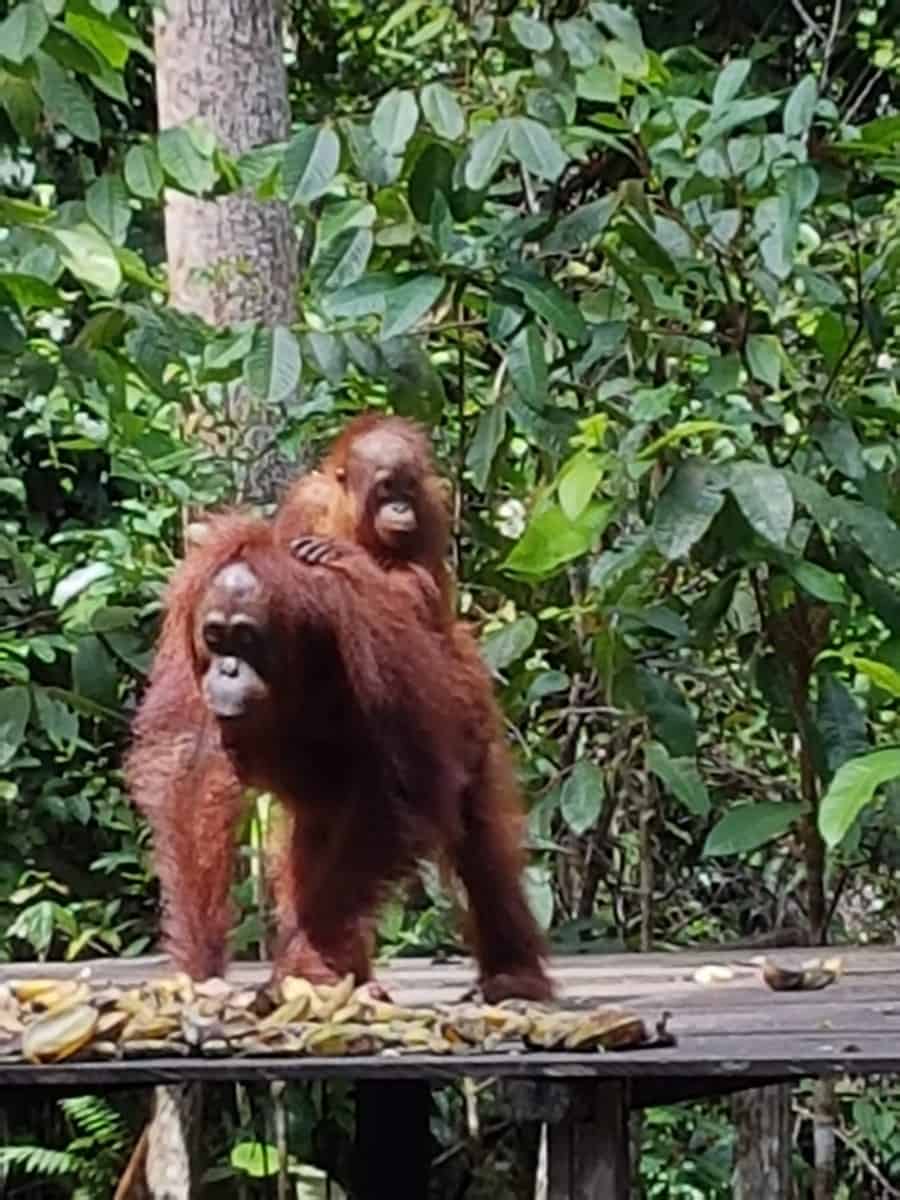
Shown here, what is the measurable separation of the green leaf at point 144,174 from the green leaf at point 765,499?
0.85 m

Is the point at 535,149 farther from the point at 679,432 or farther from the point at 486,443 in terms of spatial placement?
the point at 486,443

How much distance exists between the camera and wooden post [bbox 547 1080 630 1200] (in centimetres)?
214

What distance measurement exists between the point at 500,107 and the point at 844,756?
3.55ft

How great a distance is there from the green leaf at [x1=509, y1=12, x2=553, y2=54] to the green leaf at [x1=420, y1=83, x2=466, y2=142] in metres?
0.16

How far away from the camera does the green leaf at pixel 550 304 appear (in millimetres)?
3182

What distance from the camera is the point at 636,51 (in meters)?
3.26

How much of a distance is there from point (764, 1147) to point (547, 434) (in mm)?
1275

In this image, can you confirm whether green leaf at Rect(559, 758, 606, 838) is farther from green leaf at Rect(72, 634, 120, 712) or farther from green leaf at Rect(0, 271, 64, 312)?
green leaf at Rect(0, 271, 64, 312)

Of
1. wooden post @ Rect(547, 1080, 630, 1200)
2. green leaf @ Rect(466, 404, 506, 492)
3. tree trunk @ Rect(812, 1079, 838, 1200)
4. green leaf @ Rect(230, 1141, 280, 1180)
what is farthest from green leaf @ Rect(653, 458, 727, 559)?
green leaf @ Rect(230, 1141, 280, 1180)

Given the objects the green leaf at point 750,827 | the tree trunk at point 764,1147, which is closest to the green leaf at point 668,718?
the green leaf at point 750,827

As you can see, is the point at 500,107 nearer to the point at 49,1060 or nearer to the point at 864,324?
the point at 864,324

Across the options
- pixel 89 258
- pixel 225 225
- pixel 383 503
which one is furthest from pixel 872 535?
pixel 225 225

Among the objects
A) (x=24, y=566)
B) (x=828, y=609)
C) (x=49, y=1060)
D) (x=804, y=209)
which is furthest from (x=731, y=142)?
(x=49, y=1060)

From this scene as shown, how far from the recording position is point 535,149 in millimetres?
3025
